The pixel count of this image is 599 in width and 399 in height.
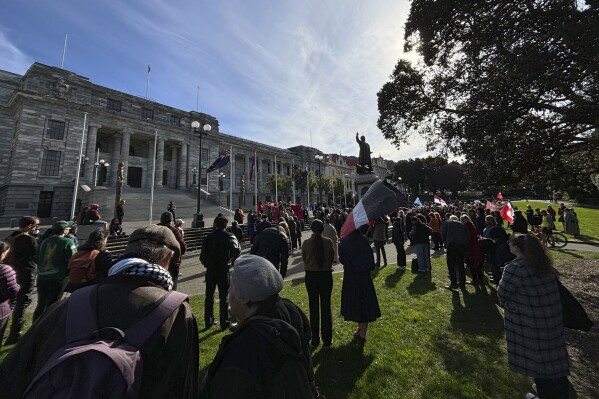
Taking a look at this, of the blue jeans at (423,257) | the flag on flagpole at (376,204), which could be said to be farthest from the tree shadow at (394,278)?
the flag on flagpole at (376,204)

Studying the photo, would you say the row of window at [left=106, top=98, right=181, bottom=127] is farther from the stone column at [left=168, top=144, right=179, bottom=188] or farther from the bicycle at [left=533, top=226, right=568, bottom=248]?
the bicycle at [left=533, top=226, right=568, bottom=248]

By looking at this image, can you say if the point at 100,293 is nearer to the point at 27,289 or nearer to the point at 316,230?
the point at 316,230

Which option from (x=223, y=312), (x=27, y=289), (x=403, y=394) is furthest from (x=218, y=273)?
(x=403, y=394)

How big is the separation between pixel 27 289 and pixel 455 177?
7811cm

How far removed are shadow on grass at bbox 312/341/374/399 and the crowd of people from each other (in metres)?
0.21

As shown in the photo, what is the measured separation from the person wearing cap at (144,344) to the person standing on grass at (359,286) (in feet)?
11.2

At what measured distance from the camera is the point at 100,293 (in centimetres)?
137

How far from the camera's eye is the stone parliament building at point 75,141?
1088 inches

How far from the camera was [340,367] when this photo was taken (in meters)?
4.12

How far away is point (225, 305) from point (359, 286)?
2.73 meters

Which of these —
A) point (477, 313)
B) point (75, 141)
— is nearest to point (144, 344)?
point (477, 313)

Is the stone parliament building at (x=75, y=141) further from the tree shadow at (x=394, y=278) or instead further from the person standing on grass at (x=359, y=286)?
the person standing on grass at (x=359, y=286)

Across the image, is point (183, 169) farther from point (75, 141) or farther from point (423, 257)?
point (423, 257)

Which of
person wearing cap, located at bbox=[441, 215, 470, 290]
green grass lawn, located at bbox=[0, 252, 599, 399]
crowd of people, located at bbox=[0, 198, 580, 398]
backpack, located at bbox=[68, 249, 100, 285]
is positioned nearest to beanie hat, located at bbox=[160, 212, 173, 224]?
crowd of people, located at bbox=[0, 198, 580, 398]
